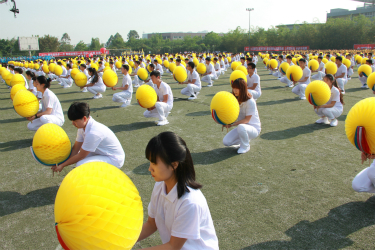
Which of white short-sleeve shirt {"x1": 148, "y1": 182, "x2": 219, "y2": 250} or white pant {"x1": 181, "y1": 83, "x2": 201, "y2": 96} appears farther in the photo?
white pant {"x1": 181, "y1": 83, "x2": 201, "y2": 96}

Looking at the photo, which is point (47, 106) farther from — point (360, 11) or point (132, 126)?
point (360, 11)

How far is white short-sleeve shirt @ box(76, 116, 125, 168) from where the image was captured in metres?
3.34

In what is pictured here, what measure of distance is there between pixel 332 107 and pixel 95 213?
6152 millimetres

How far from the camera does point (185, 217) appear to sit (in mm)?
1521

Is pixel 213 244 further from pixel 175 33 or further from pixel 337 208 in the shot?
pixel 175 33

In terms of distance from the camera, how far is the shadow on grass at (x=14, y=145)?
5.59 m

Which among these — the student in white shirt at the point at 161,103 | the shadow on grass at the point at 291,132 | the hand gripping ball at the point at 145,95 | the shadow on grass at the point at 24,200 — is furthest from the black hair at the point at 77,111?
the shadow on grass at the point at 291,132

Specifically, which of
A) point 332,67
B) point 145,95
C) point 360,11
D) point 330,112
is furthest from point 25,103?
point 360,11

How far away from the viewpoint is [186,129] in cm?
636

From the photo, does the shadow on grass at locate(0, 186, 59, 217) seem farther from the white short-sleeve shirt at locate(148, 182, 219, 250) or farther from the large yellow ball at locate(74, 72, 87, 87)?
the large yellow ball at locate(74, 72, 87, 87)

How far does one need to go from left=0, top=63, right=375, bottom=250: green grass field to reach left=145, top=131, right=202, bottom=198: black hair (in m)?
1.30

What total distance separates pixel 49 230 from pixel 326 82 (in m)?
5.87

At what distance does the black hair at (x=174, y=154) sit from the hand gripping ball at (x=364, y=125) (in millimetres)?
2033

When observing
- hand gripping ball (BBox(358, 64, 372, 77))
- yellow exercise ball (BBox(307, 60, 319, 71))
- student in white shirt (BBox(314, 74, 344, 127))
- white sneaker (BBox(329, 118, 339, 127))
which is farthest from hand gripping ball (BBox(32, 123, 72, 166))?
yellow exercise ball (BBox(307, 60, 319, 71))
